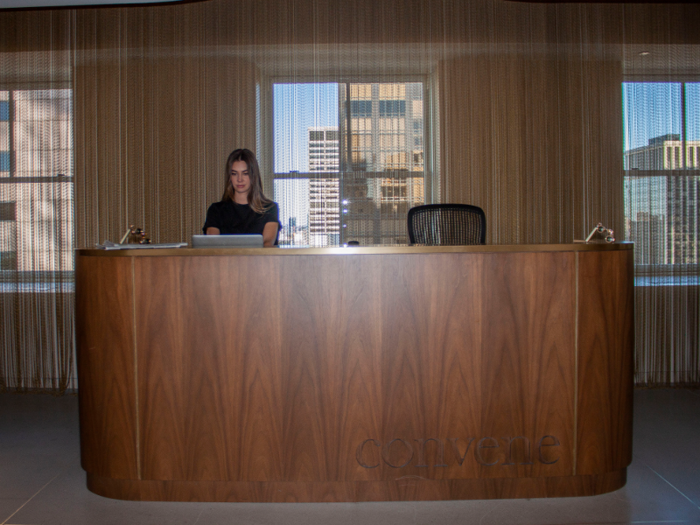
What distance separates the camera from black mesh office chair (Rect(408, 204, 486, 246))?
10.6ft

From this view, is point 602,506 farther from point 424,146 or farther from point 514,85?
point 514,85

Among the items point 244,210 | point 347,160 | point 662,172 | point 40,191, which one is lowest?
point 244,210

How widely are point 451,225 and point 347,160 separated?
3.77 ft

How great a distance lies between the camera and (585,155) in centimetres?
393

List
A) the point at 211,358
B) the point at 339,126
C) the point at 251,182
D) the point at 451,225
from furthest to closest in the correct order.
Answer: the point at 339,126 < the point at 451,225 < the point at 251,182 < the point at 211,358

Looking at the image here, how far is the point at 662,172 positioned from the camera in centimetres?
400

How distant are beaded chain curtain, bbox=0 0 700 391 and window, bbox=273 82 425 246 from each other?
0.5 inches

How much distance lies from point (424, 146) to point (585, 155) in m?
1.29

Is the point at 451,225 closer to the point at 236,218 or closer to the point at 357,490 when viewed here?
the point at 236,218

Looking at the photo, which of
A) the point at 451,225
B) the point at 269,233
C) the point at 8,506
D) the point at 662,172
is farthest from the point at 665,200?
the point at 8,506

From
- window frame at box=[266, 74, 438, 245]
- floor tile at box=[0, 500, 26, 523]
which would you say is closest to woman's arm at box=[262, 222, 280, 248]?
window frame at box=[266, 74, 438, 245]

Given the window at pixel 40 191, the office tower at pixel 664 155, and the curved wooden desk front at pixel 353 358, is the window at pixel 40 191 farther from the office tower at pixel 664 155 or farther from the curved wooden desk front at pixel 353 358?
the office tower at pixel 664 155

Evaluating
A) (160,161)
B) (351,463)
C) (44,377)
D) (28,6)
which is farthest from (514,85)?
(44,377)

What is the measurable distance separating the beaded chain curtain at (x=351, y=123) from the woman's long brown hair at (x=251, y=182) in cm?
75
